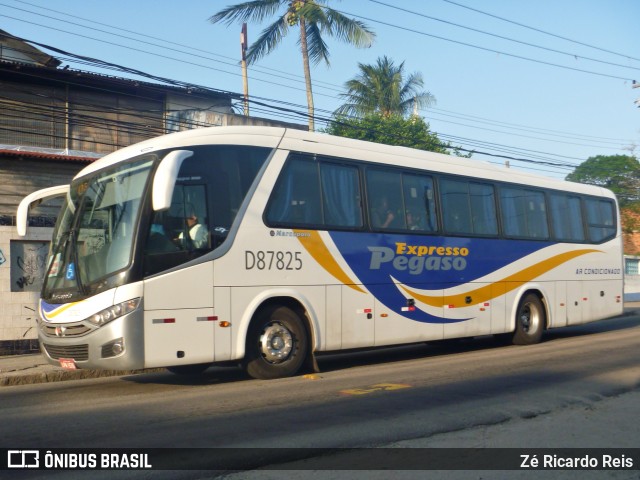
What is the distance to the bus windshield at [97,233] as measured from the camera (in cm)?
951

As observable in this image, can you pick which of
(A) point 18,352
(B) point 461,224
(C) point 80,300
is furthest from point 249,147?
(A) point 18,352

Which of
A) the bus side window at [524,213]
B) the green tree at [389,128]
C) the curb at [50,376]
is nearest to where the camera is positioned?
the curb at [50,376]

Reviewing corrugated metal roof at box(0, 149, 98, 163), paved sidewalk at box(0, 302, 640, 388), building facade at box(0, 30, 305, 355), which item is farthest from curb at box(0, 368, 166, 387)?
corrugated metal roof at box(0, 149, 98, 163)

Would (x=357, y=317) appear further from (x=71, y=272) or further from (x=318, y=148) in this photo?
(x=71, y=272)

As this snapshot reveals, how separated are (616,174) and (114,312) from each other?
4739 cm

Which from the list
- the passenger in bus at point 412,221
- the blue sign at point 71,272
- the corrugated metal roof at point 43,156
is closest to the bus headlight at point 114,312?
the blue sign at point 71,272

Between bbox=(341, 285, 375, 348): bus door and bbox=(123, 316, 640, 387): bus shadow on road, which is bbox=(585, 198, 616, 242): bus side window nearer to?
bbox=(123, 316, 640, 387): bus shadow on road

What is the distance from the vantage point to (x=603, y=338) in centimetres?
1686

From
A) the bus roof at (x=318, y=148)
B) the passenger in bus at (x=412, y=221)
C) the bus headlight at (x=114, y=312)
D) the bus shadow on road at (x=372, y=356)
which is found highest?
the bus roof at (x=318, y=148)

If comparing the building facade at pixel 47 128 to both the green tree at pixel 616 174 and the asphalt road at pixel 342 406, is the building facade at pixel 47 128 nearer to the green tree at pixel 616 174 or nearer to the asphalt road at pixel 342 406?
the asphalt road at pixel 342 406

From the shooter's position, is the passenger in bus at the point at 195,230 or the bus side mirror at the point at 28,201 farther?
the bus side mirror at the point at 28,201

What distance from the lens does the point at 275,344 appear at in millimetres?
10734

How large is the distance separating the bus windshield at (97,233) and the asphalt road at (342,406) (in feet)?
4.97

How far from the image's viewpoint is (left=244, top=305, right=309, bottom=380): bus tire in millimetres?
10562
